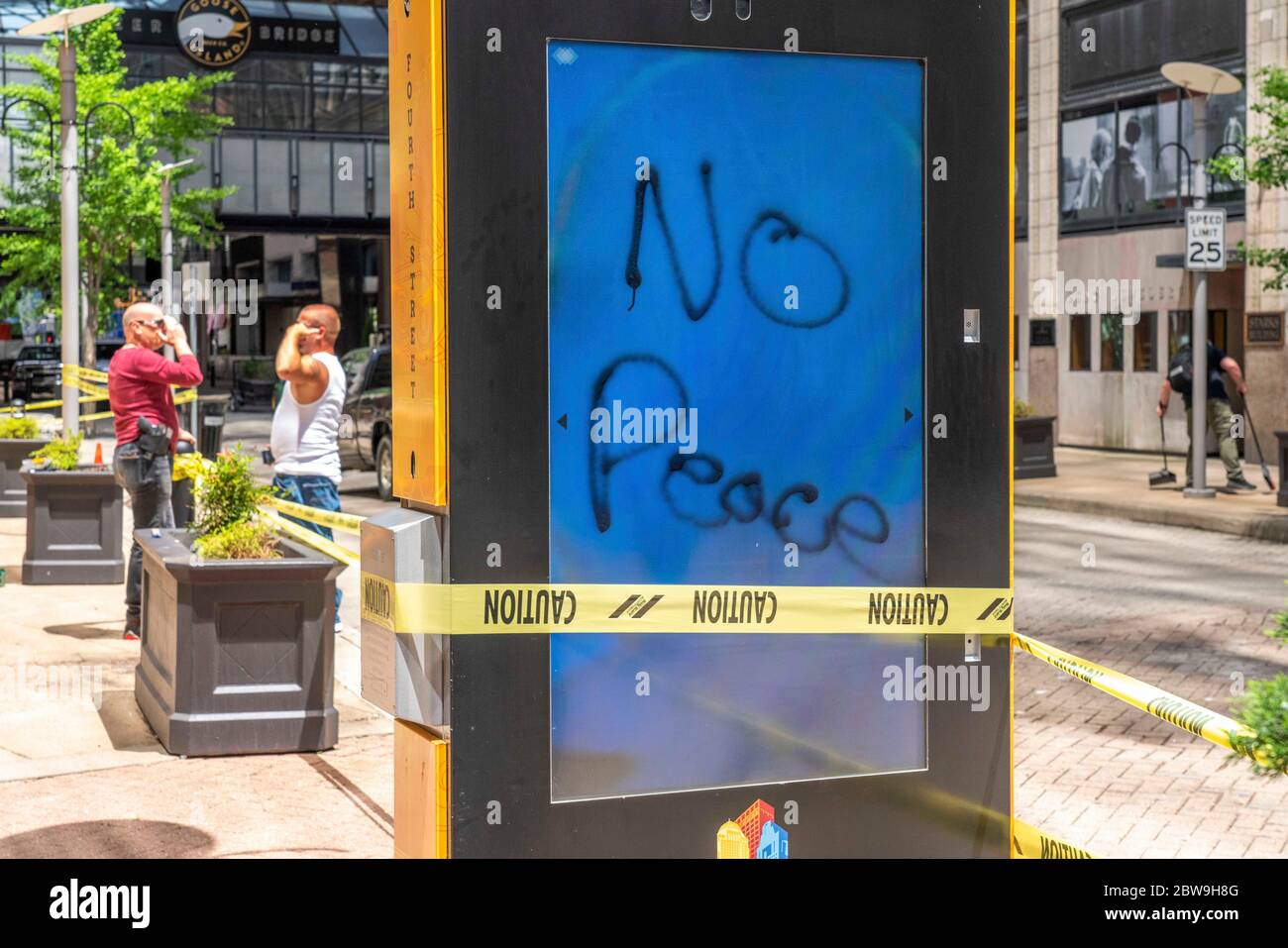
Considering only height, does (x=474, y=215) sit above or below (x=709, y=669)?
above

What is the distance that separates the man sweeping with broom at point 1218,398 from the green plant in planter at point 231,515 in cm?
1388

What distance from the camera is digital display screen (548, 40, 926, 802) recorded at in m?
3.91

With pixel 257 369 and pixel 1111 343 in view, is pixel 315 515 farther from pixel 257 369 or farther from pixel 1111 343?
pixel 257 369

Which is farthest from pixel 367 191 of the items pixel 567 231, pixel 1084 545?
pixel 567 231

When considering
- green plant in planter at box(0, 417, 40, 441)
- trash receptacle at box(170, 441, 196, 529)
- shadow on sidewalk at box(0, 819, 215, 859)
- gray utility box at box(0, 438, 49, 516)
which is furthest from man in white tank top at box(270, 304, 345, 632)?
green plant in planter at box(0, 417, 40, 441)

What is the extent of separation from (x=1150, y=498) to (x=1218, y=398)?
2.14 meters

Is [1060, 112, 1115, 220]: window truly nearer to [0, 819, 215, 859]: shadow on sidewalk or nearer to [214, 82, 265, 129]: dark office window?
[0, 819, 215, 859]: shadow on sidewalk

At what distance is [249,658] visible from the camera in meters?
7.36

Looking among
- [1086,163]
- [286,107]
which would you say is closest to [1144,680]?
[1086,163]

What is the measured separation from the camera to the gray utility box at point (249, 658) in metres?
7.25

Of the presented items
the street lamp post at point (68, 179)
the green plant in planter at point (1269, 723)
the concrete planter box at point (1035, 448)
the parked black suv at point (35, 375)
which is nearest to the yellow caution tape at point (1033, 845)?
the green plant in planter at point (1269, 723)
